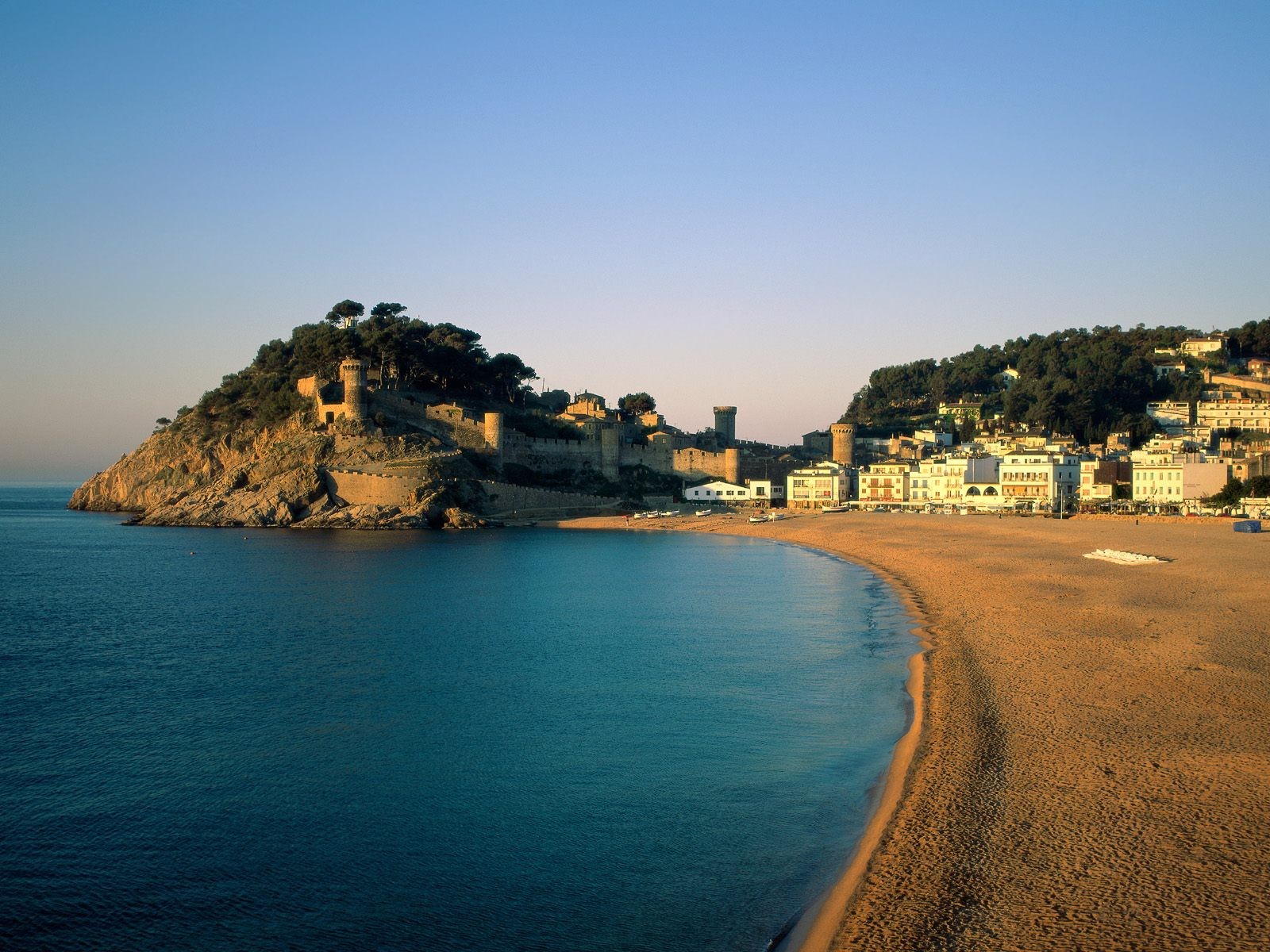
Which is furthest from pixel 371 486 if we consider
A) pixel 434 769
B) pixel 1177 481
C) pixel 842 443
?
pixel 434 769

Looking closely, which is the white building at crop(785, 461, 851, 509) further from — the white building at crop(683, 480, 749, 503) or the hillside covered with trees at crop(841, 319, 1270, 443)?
the hillside covered with trees at crop(841, 319, 1270, 443)

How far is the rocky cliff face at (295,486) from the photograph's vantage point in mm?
47438

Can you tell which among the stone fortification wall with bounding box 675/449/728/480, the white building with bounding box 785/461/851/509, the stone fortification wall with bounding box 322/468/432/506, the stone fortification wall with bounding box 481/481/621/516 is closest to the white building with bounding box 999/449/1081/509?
the white building with bounding box 785/461/851/509

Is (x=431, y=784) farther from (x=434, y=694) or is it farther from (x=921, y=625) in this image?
(x=921, y=625)

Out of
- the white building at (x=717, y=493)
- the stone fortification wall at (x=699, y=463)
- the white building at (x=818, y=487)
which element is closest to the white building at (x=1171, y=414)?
the white building at (x=818, y=487)

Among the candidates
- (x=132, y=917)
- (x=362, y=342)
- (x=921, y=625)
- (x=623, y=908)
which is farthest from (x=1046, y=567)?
(x=362, y=342)

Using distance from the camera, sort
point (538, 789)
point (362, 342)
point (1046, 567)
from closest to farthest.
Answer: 1. point (538, 789)
2. point (1046, 567)
3. point (362, 342)

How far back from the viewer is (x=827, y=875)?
7129 millimetres

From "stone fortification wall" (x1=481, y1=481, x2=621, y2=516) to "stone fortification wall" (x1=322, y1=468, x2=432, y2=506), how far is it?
4.15 meters

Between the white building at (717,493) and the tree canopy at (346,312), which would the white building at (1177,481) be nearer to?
the white building at (717,493)

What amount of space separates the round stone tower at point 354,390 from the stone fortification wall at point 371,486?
3.47 m

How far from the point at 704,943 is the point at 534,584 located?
65.9ft

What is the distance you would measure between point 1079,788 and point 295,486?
44785 millimetres

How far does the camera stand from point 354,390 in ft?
165
